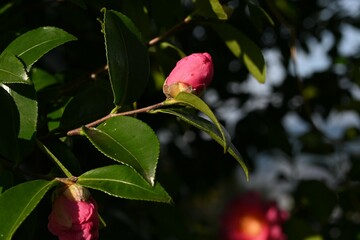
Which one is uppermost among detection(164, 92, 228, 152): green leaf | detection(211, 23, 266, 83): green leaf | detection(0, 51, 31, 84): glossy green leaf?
detection(0, 51, 31, 84): glossy green leaf

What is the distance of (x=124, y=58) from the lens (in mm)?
796

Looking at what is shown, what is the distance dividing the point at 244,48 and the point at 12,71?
44cm

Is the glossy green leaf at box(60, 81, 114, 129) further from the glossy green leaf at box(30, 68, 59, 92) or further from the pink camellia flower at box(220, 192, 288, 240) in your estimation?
the pink camellia flower at box(220, 192, 288, 240)

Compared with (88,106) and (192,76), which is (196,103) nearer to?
(192,76)

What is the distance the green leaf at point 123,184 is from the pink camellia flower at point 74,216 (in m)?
0.02

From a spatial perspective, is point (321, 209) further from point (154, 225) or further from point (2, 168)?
point (2, 168)

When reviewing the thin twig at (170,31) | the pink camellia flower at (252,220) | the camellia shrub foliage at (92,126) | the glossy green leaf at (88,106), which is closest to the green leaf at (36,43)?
the camellia shrub foliage at (92,126)

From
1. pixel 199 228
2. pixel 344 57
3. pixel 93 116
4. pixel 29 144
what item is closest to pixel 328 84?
pixel 344 57

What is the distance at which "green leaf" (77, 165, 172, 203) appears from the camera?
0.71m

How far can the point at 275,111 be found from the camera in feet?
6.99

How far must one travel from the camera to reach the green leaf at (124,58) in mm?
772

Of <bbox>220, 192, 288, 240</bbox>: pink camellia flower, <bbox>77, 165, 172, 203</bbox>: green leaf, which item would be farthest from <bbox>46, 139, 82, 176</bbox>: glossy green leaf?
<bbox>220, 192, 288, 240</bbox>: pink camellia flower

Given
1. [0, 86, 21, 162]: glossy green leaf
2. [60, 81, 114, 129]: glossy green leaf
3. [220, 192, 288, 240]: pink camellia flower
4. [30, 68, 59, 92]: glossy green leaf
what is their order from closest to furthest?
[0, 86, 21, 162]: glossy green leaf < [60, 81, 114, 129]: glossy green leaf < [30, 68, 59, 92]: glossy green leaf < [220, 192, 288, 240]: pink camellia flower

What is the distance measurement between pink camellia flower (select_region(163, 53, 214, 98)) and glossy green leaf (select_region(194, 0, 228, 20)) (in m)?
0.18
